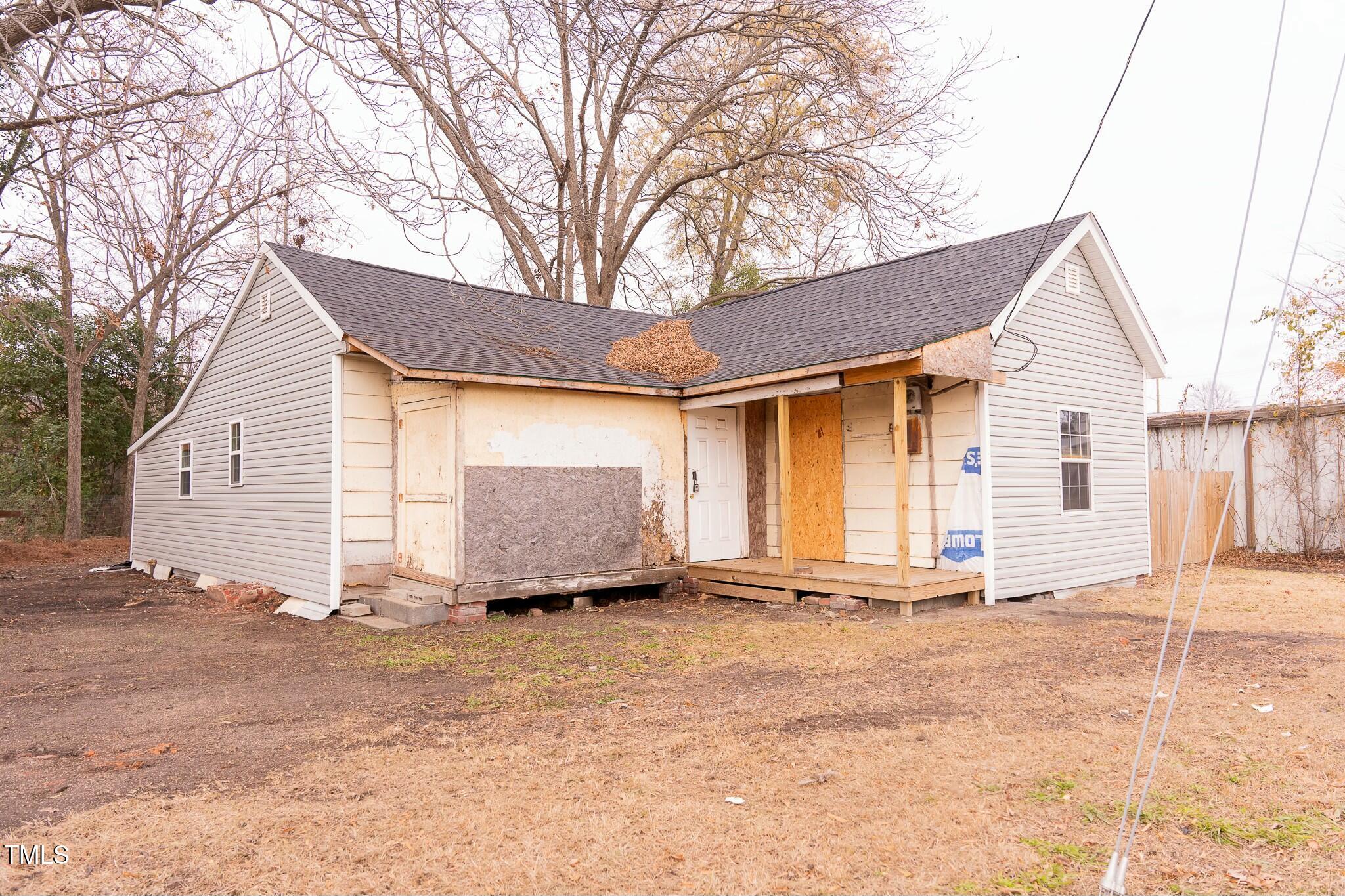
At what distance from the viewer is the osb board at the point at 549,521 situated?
30.2 feet

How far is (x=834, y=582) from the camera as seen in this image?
935cm

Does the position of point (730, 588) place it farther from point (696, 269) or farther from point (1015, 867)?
point (696, 269)

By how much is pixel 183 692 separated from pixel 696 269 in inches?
766

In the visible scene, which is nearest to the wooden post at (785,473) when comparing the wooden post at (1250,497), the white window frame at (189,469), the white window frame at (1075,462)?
the white window frame at (1075,462)

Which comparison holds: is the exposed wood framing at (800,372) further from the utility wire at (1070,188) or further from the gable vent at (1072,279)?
the gable vent at (1072,279)

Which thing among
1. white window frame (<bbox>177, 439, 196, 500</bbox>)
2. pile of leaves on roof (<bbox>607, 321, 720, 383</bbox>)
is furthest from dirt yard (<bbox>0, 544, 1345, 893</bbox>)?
white window frame (<bbox>177, 439, 196, 500</bbox>)

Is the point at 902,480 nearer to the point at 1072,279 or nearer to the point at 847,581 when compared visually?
the point at 847,581

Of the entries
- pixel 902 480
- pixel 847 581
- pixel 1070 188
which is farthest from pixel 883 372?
pixel 1070 188

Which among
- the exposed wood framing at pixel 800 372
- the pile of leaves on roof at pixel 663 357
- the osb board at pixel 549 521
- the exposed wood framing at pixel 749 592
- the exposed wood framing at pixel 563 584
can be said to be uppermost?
the pile of leaves on roof at pixel 663 357

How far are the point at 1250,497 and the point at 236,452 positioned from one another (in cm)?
1727

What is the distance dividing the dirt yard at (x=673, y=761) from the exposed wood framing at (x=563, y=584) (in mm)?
901

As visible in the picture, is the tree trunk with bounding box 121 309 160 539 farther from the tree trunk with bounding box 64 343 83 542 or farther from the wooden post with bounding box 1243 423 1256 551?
the wooden post with bounding box 1243 423 1256 551

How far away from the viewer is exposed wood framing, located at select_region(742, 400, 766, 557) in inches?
467

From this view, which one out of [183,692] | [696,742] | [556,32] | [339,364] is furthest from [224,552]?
[696,742]
